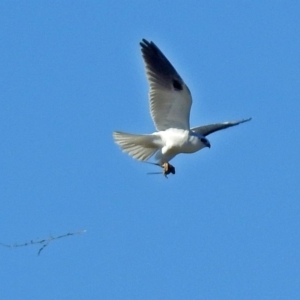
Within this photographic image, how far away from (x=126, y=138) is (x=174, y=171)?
21.6 inches

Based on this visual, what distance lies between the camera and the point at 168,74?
6.77m

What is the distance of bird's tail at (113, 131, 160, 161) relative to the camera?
21.9 feet

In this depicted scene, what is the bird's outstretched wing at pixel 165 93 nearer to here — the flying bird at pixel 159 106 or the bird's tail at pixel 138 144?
the flying bird at pixel 159 106

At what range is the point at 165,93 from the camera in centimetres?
676

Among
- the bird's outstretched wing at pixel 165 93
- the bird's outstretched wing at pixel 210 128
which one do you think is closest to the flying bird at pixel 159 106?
the bird's outstretched wing at pixel 165 93

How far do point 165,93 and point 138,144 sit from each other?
0.44m

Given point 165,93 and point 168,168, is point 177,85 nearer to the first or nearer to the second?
point 165,93

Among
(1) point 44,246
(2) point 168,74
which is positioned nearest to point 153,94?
(2) point 168,74

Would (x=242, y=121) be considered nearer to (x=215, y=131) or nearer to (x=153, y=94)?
(x=215, y=131)

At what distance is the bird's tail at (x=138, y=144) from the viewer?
6.68m

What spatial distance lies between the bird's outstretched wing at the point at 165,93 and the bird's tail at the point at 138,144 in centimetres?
12

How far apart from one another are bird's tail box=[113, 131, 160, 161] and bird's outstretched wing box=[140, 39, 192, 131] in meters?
0.12

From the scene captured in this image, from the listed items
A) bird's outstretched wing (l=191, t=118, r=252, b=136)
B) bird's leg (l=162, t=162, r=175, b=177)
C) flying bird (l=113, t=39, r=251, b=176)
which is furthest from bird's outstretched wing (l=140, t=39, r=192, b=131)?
bird's leg (l=162, t=162, r=175, b=177)

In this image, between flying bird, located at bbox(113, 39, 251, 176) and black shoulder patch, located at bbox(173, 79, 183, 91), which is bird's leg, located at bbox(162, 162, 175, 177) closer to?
flying bird, located at bbox(113, 39, 251, 176)
